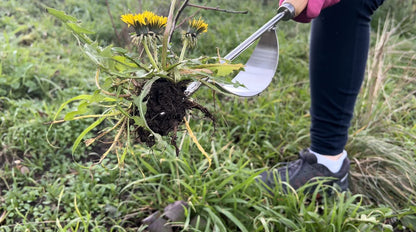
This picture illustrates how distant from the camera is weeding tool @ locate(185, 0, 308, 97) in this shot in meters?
1.06

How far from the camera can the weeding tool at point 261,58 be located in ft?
3.48

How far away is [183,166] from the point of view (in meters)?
1.69

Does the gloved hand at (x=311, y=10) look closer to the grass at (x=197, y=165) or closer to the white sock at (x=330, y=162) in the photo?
the grass at (x=197, y=165)

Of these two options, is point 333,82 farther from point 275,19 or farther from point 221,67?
point 221,67

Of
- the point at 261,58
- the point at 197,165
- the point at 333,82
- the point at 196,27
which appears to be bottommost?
the point at 197,165

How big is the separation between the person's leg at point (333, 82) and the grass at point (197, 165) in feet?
0.44

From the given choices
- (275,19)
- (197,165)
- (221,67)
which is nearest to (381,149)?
(197,165)

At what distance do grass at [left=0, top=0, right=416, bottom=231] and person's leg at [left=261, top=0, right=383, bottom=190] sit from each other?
13 cm

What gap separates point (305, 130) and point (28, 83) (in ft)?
5.27

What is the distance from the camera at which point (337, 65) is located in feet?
4.88

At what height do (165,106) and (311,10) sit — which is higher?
(311,10)

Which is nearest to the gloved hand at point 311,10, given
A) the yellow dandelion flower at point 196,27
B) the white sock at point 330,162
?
the yellow dandelion flower at point 196,27

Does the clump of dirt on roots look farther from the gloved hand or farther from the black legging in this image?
the black legging

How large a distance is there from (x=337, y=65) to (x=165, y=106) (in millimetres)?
821
